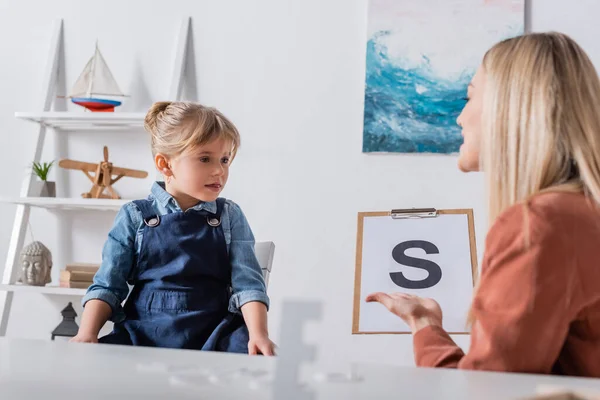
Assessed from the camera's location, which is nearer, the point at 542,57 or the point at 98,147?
the point at 542,57

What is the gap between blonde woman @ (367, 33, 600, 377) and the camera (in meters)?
0.83

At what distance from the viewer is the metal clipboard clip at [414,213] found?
Result: 105 inches

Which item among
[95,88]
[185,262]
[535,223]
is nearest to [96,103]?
[95,88]

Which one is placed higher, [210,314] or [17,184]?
[17,184]

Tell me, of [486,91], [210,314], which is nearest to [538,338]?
[486,91]

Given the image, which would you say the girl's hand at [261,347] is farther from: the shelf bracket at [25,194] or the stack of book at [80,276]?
the shelf bracket at [25,194]

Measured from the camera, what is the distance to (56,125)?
10.1ft

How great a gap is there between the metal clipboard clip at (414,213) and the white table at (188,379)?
2014 millimetres

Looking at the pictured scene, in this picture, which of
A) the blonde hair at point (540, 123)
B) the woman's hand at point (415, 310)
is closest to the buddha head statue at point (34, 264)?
the woman's hand at point (415, 310)

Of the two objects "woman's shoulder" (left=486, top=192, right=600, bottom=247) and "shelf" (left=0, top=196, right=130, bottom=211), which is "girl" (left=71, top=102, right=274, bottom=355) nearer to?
"woman's shoulder" (left=486, top=192, right=600, bottom=247)

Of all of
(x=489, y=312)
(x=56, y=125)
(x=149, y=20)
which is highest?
(x=149, y=20)

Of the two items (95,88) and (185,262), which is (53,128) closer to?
(95,88)

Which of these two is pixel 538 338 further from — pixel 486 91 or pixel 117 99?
pixel 117 99

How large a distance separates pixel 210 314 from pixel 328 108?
134 cm
